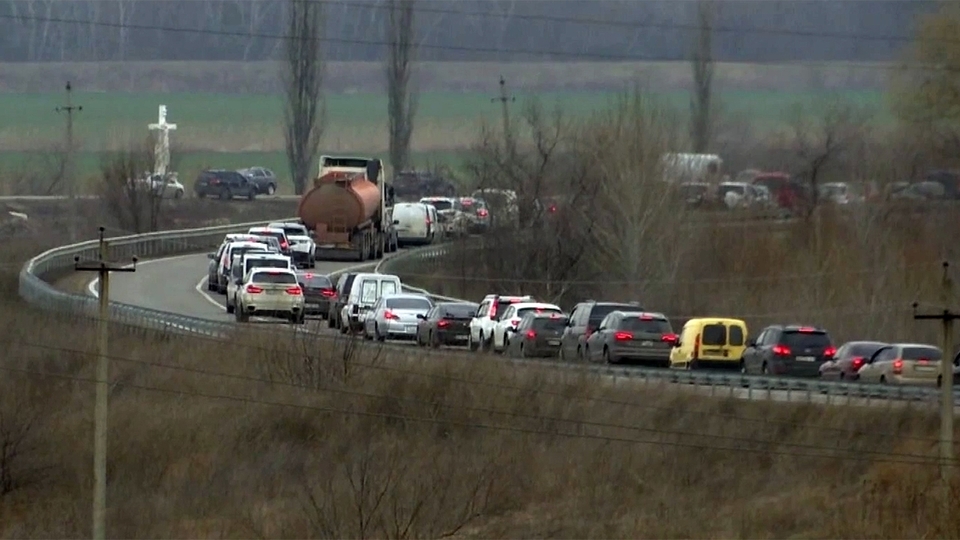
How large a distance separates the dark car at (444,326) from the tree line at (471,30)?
4954cm

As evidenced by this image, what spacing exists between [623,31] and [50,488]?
73480 mm

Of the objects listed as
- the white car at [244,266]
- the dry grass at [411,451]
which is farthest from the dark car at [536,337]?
the white car at [244,266]

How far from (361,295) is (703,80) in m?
42.6

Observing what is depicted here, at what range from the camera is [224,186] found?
101 metres

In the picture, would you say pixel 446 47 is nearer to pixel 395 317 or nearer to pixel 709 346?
pixel 395 317

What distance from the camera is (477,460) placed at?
46281 millimetres

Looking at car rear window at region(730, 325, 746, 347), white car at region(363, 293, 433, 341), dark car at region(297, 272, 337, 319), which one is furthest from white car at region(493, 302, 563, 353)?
dark car at region(297, 272, 337, 319)

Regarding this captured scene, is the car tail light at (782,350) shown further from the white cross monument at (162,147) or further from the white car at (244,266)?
the white cross monument at (162,147)

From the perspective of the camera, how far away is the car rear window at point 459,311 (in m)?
51.2

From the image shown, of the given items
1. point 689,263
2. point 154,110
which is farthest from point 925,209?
point 154,110

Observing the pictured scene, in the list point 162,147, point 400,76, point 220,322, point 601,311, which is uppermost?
point 400,76

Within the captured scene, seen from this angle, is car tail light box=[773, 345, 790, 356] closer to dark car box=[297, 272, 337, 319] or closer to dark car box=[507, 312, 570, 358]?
dark car box=[507, 312, 570, 358]

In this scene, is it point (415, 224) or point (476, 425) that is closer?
point (476, 425)

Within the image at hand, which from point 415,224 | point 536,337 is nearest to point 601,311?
point 536,337
